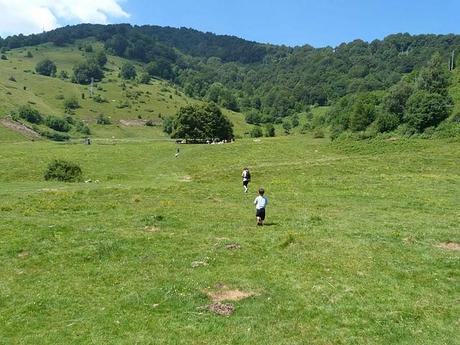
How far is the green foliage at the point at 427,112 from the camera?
318 ft

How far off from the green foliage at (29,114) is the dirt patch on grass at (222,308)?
180740mm

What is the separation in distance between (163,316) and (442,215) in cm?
2382

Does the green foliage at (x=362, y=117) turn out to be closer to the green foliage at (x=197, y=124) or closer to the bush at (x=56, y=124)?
the green foliage at (x=197, y=124)

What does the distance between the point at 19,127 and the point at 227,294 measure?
509 ft

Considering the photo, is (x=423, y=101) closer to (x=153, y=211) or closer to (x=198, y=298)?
(x=153, y=211)

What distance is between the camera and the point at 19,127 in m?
160

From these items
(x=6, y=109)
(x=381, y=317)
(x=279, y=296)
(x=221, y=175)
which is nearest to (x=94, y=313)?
(x=279, y=296)

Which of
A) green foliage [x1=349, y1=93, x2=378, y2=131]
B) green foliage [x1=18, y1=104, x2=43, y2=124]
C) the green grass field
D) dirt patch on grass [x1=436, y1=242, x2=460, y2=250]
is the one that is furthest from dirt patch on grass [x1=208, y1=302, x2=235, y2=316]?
green foliage [x1=18, y1=104, x2=43, y2=124]

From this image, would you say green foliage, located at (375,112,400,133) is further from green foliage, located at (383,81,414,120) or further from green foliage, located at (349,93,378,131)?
green foliage, located at (349,93,378,131)

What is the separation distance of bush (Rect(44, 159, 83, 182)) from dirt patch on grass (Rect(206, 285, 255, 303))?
42.0 meters

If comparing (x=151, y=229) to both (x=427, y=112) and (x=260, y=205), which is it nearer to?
(x=260, y=205)

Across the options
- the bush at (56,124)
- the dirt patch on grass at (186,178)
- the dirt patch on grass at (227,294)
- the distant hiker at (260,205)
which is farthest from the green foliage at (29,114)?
the dirt patch on grass at (227,294)

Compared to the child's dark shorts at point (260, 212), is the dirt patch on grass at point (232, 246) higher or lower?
lower

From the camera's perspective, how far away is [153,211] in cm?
3656
